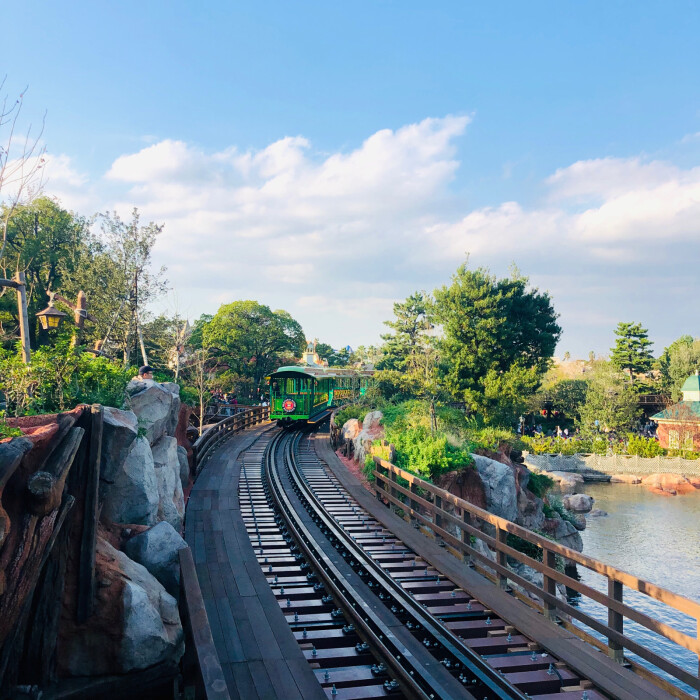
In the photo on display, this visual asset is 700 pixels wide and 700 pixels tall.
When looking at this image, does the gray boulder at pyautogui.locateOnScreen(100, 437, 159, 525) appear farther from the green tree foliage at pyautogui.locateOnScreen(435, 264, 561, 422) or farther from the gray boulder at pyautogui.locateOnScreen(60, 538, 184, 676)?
the green tree foliage at pyautogui.locateOnScreen(435, 264, 561, 422)

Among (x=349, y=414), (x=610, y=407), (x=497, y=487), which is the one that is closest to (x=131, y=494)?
(x=497, y=487)

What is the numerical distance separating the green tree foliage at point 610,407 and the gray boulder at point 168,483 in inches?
1740

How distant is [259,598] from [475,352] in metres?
23.9

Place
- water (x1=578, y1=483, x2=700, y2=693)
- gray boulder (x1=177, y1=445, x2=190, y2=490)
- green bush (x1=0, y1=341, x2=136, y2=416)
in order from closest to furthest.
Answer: green bush (x1=0, y1=341, x2=136, y2=416)
gray boulder (x1=177, y1=445, x2=190, y2=490)
water (x1=578, y1=483, x2=700, y2=693)

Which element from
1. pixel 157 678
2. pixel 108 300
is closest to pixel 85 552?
pixel 157 678

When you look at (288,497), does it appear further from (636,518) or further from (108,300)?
(636,518)

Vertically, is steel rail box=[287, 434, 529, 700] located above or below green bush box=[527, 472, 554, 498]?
above

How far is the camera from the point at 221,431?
23.8 meters

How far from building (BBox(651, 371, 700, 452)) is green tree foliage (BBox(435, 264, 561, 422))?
68.5 feet

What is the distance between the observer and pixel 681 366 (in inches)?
2196

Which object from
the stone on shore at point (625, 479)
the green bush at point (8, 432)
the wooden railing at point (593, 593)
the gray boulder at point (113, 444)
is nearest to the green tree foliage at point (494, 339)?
the stone on shore at point (625, 479)

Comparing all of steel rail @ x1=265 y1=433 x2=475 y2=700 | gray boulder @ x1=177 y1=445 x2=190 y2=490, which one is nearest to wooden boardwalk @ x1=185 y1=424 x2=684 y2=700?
steel rail @ x1=265 y1=433 x2=475 y2=700

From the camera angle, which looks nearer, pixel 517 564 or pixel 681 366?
pixel 517 564

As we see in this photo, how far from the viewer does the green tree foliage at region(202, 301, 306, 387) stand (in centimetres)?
4566
